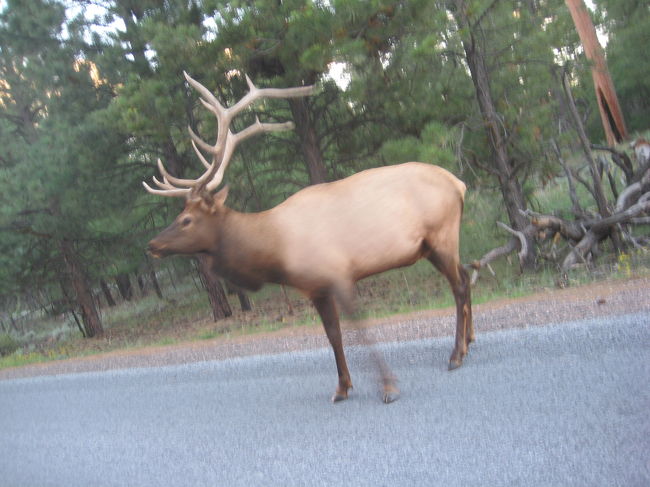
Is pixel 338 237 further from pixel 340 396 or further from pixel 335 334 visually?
pixel 340 396

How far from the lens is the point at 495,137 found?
10875mm

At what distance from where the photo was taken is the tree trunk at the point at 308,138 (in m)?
12.0

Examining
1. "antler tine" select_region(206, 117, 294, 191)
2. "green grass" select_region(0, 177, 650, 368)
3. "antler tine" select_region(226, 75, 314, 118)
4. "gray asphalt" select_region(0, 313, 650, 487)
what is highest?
"antler tine" select_region(226, 75, 314, 118)

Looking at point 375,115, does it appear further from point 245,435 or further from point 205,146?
point 245,435

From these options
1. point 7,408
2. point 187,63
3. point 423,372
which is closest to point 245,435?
point 423,372

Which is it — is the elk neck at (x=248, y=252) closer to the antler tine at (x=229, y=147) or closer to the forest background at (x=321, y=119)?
the antler tine at (x=229, y=147)

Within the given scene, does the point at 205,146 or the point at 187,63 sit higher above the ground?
the point at 187,63

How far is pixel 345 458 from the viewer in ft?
11.0

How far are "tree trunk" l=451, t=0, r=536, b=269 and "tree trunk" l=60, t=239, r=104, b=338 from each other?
11529 millimetres

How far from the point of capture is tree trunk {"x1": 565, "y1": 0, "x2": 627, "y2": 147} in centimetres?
1678

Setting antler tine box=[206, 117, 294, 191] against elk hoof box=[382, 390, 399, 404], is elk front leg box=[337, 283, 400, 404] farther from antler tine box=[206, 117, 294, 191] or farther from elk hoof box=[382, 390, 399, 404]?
antler tine box=[206, 117, 294, 191]

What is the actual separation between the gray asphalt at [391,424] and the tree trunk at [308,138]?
650 cm

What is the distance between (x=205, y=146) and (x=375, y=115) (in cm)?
723

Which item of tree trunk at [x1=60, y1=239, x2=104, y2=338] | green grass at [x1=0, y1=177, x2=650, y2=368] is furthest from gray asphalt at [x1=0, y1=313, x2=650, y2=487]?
tree trunk at [x1=60, y1=239, x2=104, y2=338]
